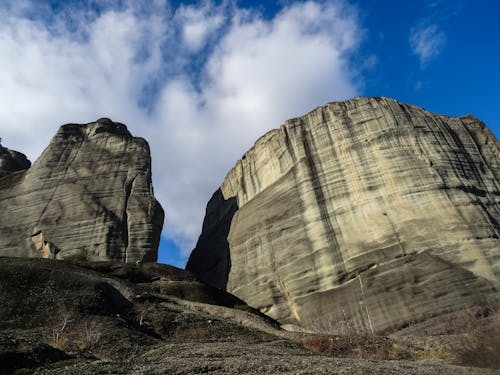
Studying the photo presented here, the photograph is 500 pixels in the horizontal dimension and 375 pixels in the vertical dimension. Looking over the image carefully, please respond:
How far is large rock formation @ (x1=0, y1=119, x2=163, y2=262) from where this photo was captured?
3262 cm

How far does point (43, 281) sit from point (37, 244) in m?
18.7

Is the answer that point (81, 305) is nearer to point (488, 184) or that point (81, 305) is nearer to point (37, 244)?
point (37, 244)

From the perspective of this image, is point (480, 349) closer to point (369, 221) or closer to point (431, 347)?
point (431, 347)

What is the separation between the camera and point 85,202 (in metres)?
35.7

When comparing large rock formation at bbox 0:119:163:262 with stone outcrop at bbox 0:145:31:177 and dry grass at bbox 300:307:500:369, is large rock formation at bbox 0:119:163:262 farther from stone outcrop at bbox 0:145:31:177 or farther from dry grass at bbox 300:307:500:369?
dry grass at bbox 300:307:500:369

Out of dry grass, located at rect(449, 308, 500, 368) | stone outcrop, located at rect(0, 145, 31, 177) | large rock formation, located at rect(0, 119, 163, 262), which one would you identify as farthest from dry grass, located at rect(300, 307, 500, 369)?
stone outcrop, located at rect(0, 145, 31, 177)

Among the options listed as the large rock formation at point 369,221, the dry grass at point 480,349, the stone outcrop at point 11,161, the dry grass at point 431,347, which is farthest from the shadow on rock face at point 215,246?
the dry grass at point 480,349

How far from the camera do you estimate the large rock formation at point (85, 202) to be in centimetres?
3262

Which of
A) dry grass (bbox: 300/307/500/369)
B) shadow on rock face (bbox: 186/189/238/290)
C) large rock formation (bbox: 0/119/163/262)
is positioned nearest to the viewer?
dry grass (bbox: 300/307/500/369)

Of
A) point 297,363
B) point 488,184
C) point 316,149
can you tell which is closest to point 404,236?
point 488,184

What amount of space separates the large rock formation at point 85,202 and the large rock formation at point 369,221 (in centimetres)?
886

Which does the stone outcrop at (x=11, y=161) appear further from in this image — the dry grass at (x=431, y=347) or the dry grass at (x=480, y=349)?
the dry grass at (x=480, y=349)

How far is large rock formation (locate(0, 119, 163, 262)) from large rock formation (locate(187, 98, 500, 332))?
8.86 m

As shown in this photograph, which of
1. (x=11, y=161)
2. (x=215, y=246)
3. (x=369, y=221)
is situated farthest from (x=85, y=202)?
(x=369, y=221)
